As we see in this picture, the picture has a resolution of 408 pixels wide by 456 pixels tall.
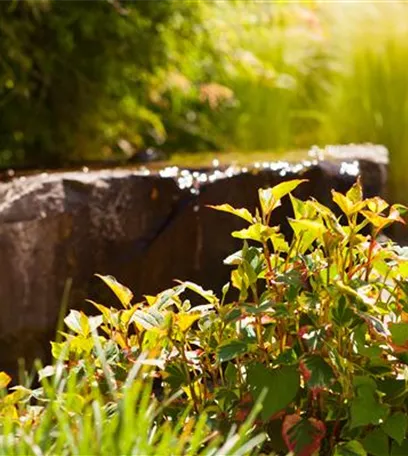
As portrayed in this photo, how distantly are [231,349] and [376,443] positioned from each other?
35 centimetres

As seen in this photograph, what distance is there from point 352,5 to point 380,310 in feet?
16.3

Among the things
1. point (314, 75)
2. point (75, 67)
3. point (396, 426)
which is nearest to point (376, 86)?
point (314, 75)

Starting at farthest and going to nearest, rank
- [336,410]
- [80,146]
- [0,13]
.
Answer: [80,146] → [0,13] → [336,410]

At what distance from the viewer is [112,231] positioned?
12.9 feet

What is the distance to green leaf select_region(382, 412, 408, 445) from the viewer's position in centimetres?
208

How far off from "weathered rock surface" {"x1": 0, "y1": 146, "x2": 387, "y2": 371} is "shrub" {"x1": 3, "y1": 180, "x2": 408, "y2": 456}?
4.74 feet

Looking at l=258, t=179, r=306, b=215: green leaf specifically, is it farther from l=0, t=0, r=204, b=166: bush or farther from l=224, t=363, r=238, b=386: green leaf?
l=0, t=0, r=204, b=166: bush

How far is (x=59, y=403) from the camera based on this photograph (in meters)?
2.02

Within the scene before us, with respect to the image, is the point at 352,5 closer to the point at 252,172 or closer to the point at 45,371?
the point at 252,172

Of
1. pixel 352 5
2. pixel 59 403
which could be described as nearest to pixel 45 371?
pixel 59 403

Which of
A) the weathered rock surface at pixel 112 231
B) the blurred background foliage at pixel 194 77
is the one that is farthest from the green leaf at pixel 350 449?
the blurred background foliage at pixel 194 77

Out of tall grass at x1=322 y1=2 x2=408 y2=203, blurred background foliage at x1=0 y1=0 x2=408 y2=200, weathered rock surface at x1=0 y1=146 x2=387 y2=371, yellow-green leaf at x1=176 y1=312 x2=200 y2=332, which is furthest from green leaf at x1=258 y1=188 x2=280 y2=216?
tall grass at x1=322 y1=2 x2=408 y2=203

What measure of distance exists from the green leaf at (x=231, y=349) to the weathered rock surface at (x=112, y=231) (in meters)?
1.74

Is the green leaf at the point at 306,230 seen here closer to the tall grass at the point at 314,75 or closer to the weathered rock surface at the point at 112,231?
the weathered rock surface at the point at 112,231
